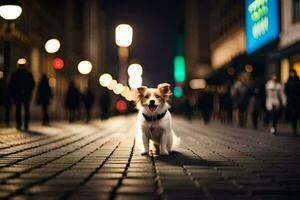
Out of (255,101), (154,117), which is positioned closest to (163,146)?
(154,117)

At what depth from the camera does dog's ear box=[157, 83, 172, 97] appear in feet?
31.3

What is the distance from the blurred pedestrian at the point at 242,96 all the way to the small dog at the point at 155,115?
12680 millimetres

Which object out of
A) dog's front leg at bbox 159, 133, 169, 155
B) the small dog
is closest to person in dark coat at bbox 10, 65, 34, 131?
the small dog

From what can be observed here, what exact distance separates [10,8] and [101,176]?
1195 cm

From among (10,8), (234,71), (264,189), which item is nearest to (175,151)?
(264,189)

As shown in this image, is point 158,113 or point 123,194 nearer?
point 123,194

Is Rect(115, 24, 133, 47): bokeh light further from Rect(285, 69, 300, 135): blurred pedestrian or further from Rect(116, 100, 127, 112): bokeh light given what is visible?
Rect(116, 100, 127, 112): bokeh light

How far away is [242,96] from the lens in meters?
22.6

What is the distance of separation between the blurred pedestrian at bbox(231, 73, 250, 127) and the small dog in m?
12.7

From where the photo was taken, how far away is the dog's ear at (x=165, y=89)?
9538mm

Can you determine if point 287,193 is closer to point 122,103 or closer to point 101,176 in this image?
point 101,176

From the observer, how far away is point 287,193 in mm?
5590

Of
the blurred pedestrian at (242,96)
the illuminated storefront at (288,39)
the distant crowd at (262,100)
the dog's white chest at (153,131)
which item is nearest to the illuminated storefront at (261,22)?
the illuminated storefront at (288,39)

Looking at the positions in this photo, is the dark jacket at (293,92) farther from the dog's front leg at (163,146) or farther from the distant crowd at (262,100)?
the dog's front leg at (163,146)
